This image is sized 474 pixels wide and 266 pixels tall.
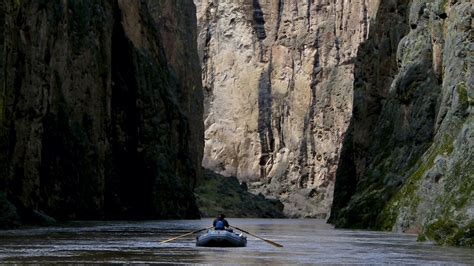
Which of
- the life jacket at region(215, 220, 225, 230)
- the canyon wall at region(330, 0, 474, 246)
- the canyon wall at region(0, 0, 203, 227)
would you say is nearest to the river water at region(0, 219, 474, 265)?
the life jacket at region(215, 220, 225, 230)

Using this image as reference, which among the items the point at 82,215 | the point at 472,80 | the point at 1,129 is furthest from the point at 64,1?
the point at 472,80

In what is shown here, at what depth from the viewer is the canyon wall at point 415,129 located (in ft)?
208

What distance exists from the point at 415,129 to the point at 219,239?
46.3 meters

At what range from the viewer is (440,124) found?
271 feet

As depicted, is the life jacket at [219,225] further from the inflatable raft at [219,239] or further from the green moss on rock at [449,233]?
the green moss on rock at [449,233]

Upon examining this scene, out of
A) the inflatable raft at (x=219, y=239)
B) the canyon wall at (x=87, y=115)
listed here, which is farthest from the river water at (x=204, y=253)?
the canyon wall at (x=87, y=115)

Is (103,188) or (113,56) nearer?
(103,188)

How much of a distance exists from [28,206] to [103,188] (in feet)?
99.9

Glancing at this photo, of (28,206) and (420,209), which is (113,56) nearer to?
(28,206)

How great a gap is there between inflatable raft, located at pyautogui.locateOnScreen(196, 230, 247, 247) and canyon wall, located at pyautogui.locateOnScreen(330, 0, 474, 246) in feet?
40.7

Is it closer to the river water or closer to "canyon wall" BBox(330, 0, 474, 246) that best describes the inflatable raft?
the river water

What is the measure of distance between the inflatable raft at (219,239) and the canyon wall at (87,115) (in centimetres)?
2728

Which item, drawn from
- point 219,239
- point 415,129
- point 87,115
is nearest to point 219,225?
point 219,239

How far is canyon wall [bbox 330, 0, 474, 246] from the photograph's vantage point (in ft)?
208
